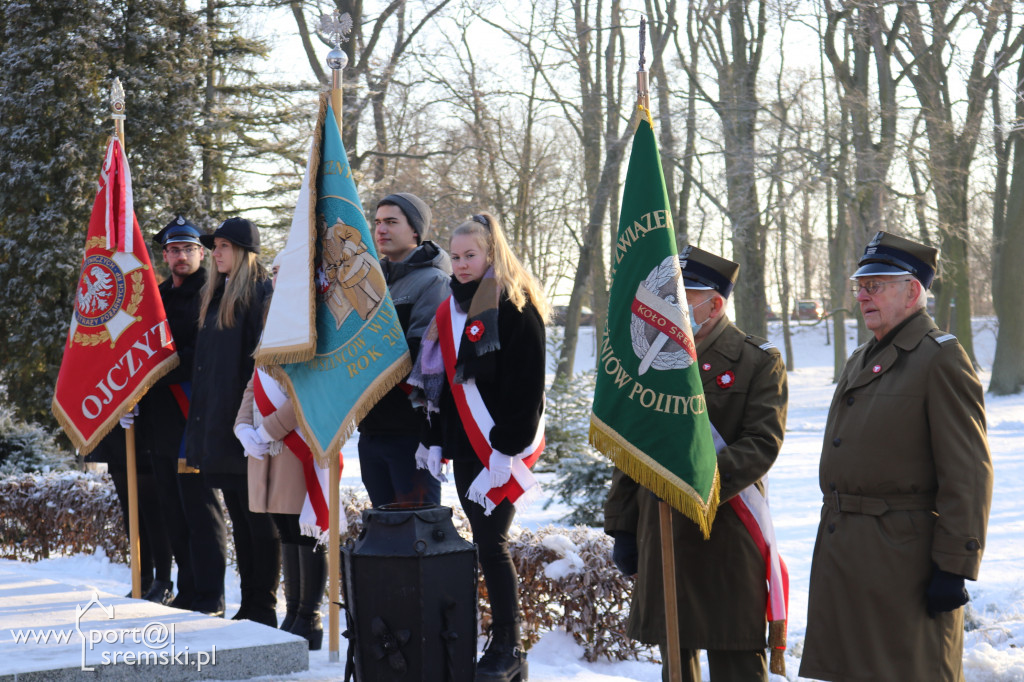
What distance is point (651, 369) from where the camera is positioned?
13.2 feet

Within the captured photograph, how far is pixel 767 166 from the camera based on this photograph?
21516 mm

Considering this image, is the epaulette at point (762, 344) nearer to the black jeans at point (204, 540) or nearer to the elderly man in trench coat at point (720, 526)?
the elderly man in trench coat at point (720, 526)

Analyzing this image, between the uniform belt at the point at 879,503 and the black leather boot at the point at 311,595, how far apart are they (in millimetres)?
2989

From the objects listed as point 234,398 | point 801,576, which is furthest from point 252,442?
point 801,576

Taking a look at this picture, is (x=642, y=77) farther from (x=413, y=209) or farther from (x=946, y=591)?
(x=946, y=591)

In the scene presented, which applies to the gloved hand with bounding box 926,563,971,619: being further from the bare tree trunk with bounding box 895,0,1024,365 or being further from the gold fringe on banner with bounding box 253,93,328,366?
the bare tree trunk with bounding box 895,0,1024,365

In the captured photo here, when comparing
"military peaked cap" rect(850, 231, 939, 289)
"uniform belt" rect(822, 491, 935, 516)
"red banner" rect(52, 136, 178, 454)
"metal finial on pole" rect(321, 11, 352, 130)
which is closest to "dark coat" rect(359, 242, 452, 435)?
"metal finial on pole" rect(321, 11, 352, 130)

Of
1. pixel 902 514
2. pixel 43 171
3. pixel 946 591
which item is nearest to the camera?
pixel 946 591

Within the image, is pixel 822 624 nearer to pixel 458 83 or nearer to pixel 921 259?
pixel 921 259

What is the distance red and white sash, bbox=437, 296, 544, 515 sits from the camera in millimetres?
4570

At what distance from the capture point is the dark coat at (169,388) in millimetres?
6543

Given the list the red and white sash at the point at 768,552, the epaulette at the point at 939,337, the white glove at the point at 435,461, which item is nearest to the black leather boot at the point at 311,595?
the white glove at the point at 435,461

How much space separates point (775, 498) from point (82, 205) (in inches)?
381

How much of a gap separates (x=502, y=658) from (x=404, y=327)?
1.80 metres
